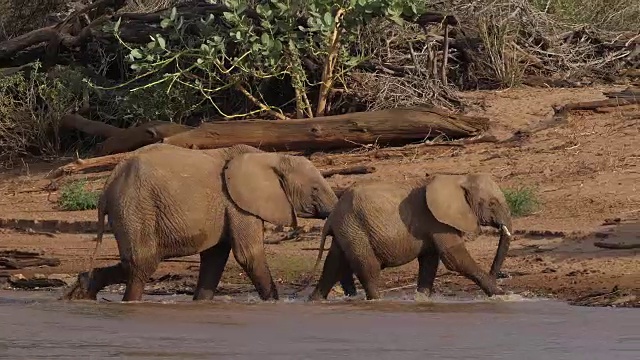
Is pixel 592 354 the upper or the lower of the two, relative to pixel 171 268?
upper

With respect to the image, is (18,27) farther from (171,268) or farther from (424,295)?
(424,295)

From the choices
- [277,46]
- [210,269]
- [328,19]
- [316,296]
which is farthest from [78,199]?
[316,296]

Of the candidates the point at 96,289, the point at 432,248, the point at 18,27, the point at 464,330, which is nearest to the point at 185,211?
the point at 96,289

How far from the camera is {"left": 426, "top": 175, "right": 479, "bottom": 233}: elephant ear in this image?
1047 cm

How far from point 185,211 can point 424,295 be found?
1846 millimetres

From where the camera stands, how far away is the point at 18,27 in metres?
20.1

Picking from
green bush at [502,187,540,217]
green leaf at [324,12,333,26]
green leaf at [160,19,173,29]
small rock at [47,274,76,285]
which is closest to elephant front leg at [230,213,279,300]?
small rock at [47,274,76,285]

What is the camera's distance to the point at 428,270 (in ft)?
35.0

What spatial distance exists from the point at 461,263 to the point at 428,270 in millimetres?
345

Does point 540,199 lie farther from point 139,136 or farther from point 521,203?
point 139,136

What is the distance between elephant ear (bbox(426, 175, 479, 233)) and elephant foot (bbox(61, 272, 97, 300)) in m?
2.63

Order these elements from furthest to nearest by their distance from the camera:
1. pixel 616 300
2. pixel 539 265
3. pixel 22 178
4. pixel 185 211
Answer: pixel 22 178 → pixel 539 265 → pixel 185 211 → pixel 616 300

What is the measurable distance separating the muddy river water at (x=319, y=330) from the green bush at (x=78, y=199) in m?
3.62

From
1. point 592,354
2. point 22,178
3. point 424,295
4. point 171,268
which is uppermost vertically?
point 592,354
